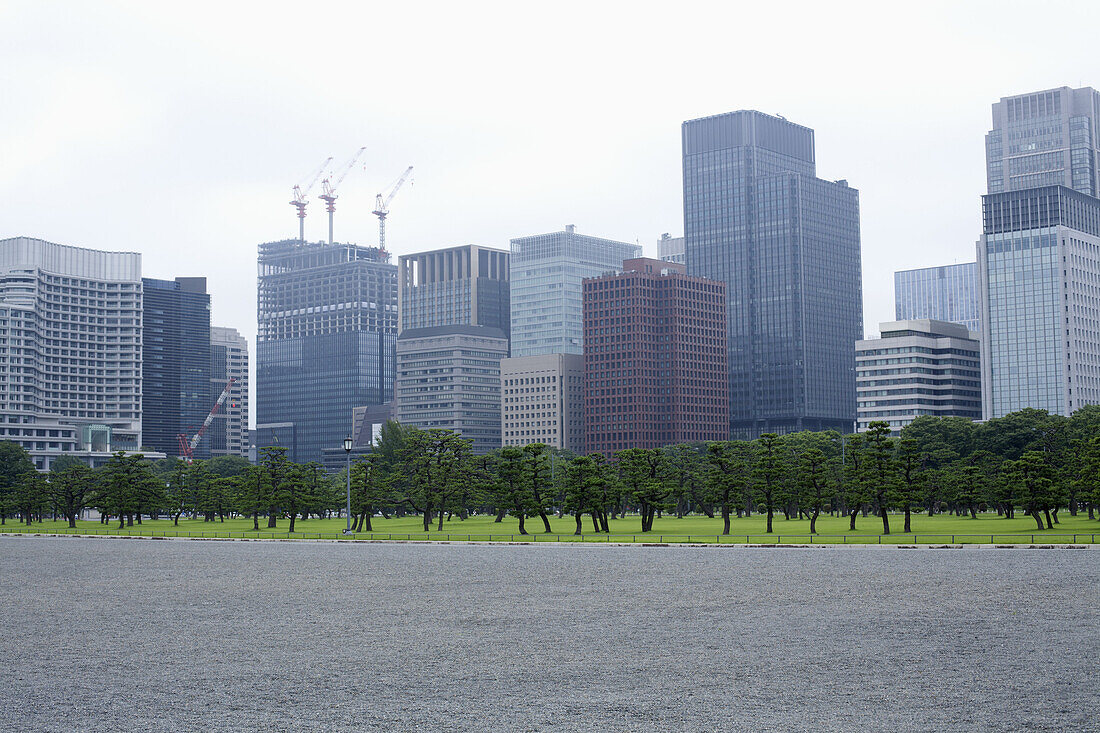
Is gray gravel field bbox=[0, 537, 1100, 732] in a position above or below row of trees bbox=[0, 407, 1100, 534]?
below

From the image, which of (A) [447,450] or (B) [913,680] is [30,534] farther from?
(B) [913,680]

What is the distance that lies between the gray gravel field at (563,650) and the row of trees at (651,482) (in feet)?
152

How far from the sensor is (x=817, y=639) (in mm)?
34469

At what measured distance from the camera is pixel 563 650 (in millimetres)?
33031

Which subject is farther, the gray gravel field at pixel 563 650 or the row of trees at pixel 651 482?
the row of trees at pixel 651 482

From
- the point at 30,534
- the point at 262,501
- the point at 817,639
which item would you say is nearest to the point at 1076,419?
the point at 262,501

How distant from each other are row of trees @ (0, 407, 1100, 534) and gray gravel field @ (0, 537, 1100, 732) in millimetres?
46375

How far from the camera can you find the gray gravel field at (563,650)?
24.4 metres

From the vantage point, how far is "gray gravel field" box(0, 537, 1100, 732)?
2439 cm

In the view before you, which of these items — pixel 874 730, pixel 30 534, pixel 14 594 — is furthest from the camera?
pixel 30 534

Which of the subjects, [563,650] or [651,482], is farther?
[651,482]

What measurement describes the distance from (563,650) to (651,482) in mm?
81146

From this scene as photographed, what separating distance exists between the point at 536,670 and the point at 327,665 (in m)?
5.61

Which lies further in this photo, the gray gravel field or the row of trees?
the row of trees
